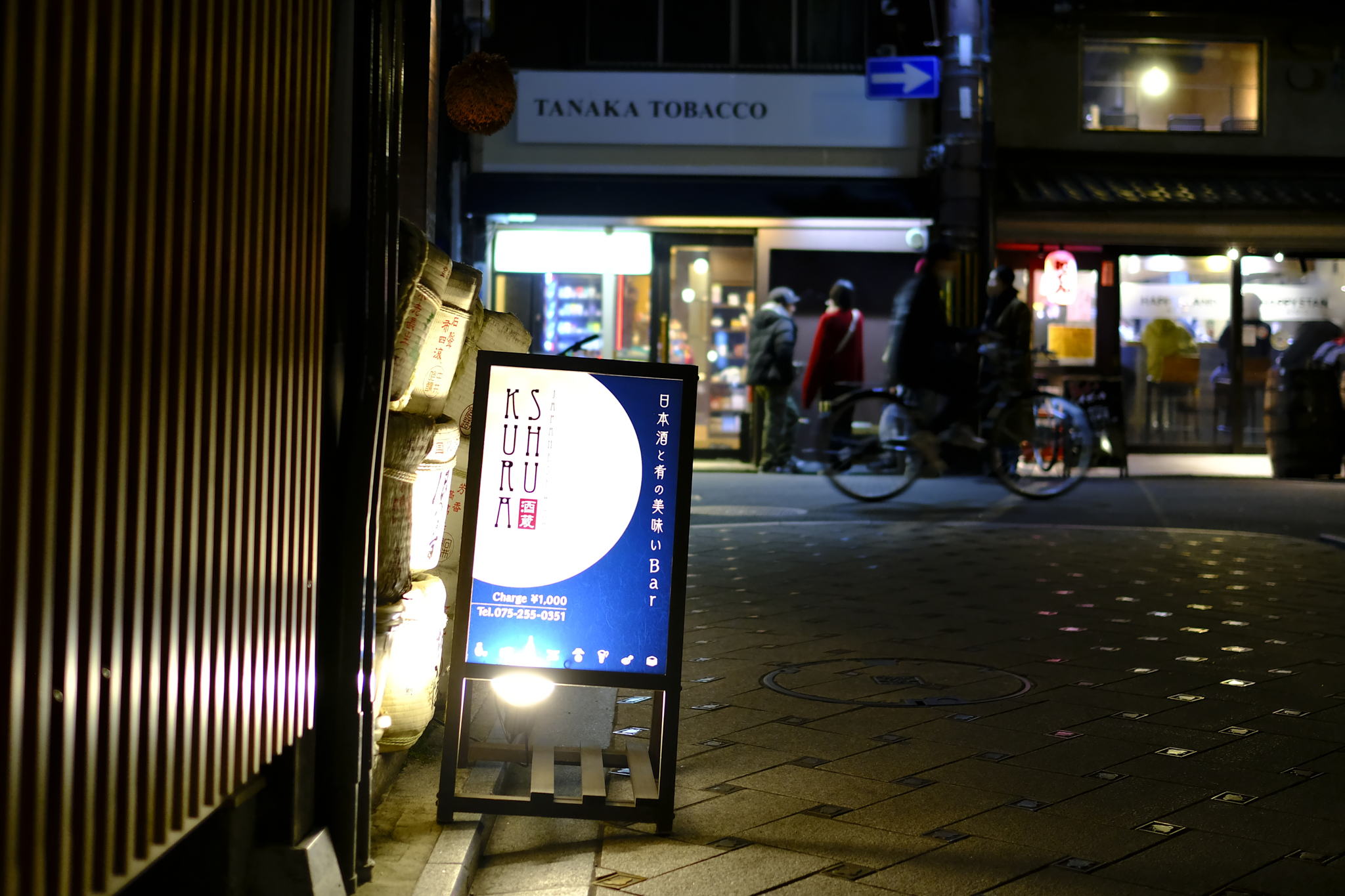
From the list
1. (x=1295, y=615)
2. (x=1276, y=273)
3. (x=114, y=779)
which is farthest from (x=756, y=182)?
(x=114, y=779)

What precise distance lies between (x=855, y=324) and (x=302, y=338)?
→ 12625 mm

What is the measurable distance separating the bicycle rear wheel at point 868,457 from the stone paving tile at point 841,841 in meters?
7.65

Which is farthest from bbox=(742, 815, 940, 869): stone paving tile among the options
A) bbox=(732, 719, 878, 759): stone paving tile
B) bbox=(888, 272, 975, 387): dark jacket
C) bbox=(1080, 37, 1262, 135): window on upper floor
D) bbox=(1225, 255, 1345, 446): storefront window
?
bbox=(1225, 255, 1345, 446): storefront window

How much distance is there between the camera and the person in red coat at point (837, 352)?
14742 millimetres

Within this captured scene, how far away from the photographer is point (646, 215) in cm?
1602

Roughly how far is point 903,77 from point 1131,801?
12.7 meters

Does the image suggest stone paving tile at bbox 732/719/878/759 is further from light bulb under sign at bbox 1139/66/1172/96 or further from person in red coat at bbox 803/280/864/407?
light bulb under sign at bbox 1139/66/1172/96

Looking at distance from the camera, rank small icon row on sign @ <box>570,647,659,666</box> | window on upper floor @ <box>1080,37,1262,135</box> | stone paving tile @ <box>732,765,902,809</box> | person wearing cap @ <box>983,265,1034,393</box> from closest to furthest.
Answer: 1. small icon row on sign @ <box>570,647,659,666</box>
2. stone paving tile @ <box>732,765,902,809</box>
3. person wearing cap @ <box>983,265,1034,393</box>
4. window on upper floor @ <box>1080,37,1262,135</box>

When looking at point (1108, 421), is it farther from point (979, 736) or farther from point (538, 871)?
point (538, 871)

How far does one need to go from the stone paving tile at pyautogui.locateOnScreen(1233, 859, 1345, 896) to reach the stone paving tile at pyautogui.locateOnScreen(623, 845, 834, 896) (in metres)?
0.96

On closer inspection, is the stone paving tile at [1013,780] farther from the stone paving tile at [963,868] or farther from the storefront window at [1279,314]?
the storefront window at [1279,314]

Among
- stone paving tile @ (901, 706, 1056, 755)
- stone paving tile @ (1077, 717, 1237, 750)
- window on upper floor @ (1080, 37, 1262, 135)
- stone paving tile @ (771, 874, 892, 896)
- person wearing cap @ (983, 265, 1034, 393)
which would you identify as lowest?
stone paving tile @ (771, 874, 892, 896)

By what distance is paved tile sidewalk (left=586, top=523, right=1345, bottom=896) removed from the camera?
121 inches

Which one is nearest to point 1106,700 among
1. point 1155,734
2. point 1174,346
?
point 1155,734
